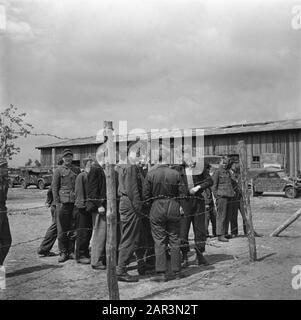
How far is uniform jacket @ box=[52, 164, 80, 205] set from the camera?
7.07 m

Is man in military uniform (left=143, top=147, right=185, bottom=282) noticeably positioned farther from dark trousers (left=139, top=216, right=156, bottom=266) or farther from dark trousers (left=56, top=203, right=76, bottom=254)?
dark trousers (left=56, top=203, right=76, bottom=254)

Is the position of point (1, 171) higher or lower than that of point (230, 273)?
higher

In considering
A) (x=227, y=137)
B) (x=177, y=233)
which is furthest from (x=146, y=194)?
(x=227, y=137)

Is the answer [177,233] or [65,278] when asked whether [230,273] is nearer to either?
[177,233]

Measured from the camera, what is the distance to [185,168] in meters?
6.89

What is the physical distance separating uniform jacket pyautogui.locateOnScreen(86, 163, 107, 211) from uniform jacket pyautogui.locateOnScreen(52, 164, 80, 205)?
0.81 meters

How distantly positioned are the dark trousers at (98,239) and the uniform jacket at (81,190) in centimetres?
31

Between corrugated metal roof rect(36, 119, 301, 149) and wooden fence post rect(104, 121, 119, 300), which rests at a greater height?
corrugated metal roof rect(36, 119, 301, 149)

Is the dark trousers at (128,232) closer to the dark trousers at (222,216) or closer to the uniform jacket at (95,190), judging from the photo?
the uniform jacket at (95,190)

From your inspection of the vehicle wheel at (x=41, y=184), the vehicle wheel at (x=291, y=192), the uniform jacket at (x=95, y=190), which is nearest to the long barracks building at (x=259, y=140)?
the vehicle wheel at (x=41, y=184)

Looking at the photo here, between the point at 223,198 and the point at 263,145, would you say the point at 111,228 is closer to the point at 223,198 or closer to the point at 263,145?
the point at 223,198

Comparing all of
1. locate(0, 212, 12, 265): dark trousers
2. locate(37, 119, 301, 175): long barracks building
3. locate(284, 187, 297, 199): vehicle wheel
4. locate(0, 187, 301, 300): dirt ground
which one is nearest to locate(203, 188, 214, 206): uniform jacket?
locate(0, 187, 301, 300): dirt ground

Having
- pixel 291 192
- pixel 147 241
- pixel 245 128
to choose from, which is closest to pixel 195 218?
pixel 147 241
